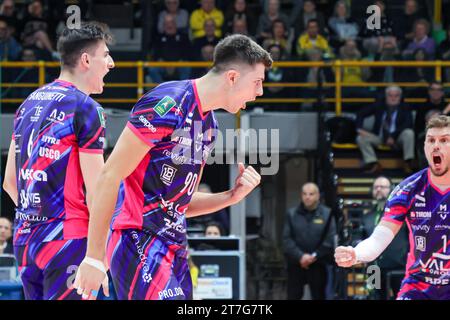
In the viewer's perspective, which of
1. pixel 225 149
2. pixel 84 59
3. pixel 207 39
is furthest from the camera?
pixel 207 39

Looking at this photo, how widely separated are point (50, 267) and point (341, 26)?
13314 mm

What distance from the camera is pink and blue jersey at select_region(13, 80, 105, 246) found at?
6277mm

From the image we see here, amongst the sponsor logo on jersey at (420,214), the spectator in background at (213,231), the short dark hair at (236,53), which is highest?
the short dark hair at (236,53)

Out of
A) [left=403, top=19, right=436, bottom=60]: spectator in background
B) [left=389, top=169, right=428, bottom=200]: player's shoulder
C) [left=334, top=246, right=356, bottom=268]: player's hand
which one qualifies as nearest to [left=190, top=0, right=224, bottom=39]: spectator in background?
[left=403, top=19, right=436, bottom=60]: spectator in background

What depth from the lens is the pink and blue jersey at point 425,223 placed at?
24.6 feet

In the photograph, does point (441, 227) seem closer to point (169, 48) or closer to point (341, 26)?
point (169, 48)

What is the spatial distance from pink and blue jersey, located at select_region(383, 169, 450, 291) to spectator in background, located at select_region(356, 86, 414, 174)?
8979 mm

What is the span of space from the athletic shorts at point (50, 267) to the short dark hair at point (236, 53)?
1371mm

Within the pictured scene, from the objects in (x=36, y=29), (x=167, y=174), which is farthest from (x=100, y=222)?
(x=36, y=29)

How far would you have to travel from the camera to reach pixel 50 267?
20.4 feet

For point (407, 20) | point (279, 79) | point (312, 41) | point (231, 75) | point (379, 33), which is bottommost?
point (231, 75)

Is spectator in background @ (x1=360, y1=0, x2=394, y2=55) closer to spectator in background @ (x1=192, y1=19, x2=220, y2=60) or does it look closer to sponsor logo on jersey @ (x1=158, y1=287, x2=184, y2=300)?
spectator in background @ (x1=192, y1=19, x2=220, y2=60)

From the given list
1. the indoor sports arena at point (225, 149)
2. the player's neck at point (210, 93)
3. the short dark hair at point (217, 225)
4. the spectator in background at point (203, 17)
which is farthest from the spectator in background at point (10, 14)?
the player's neck at point (210, 93)

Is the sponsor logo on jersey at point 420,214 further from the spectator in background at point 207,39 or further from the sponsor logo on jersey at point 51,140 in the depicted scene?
the spectator in background at point 207,39
